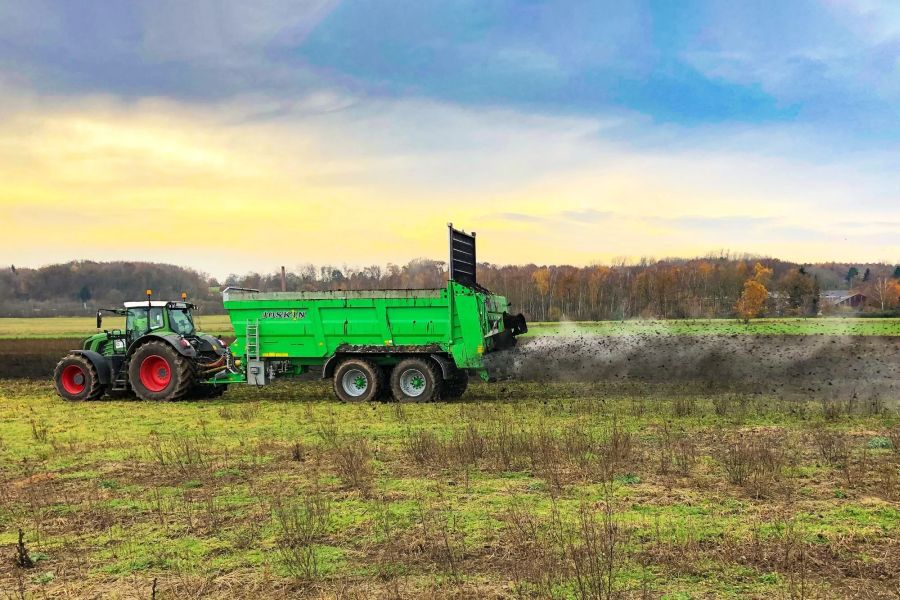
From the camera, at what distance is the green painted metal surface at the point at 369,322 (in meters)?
18.7

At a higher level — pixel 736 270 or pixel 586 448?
pixel 736 270

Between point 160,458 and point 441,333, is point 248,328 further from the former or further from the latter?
point 160,458

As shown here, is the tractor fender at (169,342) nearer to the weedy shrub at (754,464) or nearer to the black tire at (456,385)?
the black tire at (456,385)

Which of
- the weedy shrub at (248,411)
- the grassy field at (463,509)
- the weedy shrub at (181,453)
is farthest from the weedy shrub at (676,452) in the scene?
the weedy shrub at (248,411)

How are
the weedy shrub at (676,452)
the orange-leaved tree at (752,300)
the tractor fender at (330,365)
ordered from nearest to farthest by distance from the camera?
the weedy shrub at (676,452) < the tractor fender at (330,365) < the orange-leaved tree at (752,300)

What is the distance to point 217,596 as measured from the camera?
233 inches

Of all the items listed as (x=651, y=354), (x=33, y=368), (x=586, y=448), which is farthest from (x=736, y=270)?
(x=586, y=448)

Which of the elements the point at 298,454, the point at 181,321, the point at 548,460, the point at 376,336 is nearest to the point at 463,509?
the point at 548,460

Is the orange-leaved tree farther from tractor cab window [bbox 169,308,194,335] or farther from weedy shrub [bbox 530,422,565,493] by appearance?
weedy shrub [bbox 530,422,565,493]

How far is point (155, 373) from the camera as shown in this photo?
20453 millimetres

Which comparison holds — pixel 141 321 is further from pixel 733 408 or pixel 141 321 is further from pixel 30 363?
pixel 30 363

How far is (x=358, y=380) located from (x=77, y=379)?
27.4 feet

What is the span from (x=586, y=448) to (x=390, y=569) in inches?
216

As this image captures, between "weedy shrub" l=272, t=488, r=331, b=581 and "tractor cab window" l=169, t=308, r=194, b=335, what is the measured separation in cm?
1369
